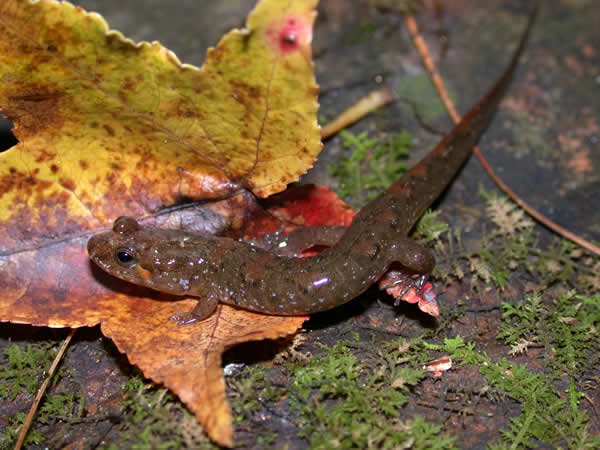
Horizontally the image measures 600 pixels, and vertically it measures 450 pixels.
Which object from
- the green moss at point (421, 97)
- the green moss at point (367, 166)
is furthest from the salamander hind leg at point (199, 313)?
the green moss at point (421, 97)

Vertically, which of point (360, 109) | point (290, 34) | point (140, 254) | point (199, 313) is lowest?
point (199, 313)

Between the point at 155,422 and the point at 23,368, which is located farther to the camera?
the point at 23,368

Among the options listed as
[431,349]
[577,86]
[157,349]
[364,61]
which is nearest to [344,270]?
[431,349]

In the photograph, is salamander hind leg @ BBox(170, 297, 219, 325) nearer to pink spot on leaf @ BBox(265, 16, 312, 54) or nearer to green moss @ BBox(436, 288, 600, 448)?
green moss @ BBox(436, 288, 600, 448)

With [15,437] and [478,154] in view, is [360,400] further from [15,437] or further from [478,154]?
[478,154]

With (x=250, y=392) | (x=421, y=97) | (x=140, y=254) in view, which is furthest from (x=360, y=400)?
(x=421, y=97)

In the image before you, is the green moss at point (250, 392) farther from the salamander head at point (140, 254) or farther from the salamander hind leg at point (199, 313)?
the salamander head at point (140, 254)

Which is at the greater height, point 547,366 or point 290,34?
point 290,34
